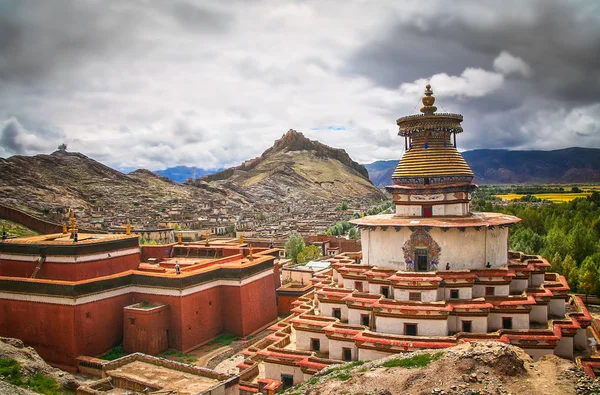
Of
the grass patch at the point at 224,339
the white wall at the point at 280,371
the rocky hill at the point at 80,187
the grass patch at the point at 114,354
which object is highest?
the rocky hill at the point at 80,187

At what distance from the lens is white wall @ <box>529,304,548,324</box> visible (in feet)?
63.8

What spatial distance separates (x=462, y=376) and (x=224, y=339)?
57.7 feet

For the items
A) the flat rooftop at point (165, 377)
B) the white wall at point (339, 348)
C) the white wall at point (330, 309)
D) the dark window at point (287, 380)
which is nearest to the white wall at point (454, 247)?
the white wall at point (330, 309)

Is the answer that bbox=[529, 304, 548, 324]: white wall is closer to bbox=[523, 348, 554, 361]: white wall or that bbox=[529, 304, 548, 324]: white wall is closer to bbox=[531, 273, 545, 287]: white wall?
bbox=[523, 348, 554, 361]: white wall

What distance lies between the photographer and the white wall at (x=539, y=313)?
19433 mm

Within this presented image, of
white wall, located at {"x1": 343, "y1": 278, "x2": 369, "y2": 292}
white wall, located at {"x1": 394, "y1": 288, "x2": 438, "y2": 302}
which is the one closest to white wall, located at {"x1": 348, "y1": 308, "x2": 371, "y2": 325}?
white wall, located at {"x1": 394, "y1": 288, "x2": 438, "y2": 302}

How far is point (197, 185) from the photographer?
155 m

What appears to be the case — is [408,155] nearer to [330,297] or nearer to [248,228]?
[330,297]

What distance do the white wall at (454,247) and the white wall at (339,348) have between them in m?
4.75

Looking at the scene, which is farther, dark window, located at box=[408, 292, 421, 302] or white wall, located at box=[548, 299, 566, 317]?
white wall, located at box=[548, 299, 566, 317]

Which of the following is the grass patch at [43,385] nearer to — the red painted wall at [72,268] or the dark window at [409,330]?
the red painted wall at [72,268]

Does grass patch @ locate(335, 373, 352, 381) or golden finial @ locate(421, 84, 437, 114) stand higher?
golden finial @ locate(421, 84, 437, 114)

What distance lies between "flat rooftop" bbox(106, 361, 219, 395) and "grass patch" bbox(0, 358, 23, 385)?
11.9 feet

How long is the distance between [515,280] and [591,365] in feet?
15.8
